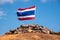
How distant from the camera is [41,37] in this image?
86.0 ft

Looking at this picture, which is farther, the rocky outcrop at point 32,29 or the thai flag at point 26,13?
the rocky outcrop at point 32,29

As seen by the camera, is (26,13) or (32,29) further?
(32,29)

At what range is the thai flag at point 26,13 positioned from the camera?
1167 inches

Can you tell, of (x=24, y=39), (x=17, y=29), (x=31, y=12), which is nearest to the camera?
(x=24, y=39)

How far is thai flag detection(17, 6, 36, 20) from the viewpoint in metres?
29.6

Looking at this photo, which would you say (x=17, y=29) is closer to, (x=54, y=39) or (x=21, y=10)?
(x=21, y=10)

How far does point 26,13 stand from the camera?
98.9 feet

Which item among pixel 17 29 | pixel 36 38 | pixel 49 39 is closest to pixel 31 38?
pixel 36 38

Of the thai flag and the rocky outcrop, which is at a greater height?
the thai flag

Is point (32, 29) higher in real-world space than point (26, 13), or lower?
lower

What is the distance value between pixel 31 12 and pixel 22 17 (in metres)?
1.54

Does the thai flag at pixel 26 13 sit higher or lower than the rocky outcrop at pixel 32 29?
higher

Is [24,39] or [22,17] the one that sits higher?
[22,17]

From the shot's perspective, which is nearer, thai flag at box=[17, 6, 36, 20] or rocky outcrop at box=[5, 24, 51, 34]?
thai flag at box=[17, 6, 36, 20]
